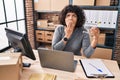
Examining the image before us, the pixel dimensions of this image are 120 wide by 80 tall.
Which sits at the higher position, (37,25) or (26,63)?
(37,25)

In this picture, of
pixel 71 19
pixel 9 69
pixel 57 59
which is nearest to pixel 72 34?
pixel 71 19

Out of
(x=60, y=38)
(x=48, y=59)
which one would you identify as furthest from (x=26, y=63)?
(x=60, y=38)

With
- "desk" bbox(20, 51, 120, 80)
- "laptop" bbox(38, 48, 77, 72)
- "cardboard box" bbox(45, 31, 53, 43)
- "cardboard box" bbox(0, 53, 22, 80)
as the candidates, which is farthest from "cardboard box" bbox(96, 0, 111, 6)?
"cardboard box" bbox(0, 53, 22, 80)

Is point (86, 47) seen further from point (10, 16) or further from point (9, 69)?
point (10, 16)

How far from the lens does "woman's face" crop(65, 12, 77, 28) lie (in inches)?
64.8

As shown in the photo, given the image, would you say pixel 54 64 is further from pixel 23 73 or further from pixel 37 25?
pixel 37 25

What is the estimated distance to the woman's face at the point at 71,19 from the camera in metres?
1.64

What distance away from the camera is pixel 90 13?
2.98m

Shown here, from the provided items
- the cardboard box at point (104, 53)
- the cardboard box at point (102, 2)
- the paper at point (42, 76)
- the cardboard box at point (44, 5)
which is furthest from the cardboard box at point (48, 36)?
the paper at point (42, 76)

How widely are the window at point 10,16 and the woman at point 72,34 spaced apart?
4.44ft

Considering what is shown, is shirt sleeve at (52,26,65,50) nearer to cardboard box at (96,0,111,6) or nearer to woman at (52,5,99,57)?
woman at (52,5,99,57)

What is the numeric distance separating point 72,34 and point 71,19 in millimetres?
197

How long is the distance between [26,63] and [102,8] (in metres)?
2.22

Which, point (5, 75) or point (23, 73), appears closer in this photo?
point (5, 75)
